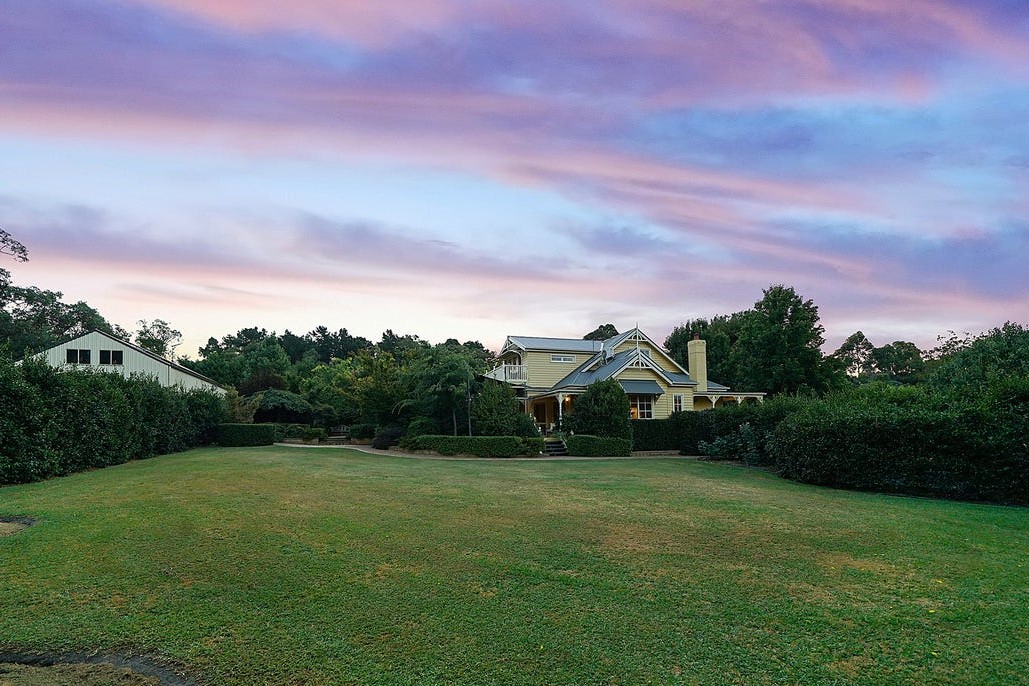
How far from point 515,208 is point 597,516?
11540 mm

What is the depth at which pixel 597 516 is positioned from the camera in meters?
7.90

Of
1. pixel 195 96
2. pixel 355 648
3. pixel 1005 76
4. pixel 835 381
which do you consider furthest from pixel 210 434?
pixel 835 381

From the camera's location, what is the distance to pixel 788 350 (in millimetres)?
41219

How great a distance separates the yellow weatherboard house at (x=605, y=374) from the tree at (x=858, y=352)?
34.2 m

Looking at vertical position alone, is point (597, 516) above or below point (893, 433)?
below

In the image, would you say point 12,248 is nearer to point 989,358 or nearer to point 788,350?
point 989,358

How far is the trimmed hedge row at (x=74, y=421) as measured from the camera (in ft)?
38.5

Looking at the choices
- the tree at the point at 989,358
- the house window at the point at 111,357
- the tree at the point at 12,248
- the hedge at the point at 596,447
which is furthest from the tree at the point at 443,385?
the tree at the point at 12,248

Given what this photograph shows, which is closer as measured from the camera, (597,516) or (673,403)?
(597,516)

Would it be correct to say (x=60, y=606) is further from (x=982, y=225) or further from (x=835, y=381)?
(x=835, y=381)

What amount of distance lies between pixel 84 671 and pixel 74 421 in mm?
13520

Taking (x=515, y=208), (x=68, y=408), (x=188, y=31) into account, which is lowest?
(x=68, y=408)

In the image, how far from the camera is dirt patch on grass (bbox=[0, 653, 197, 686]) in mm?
3352

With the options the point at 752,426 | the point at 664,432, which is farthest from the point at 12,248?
the point at 752,426
